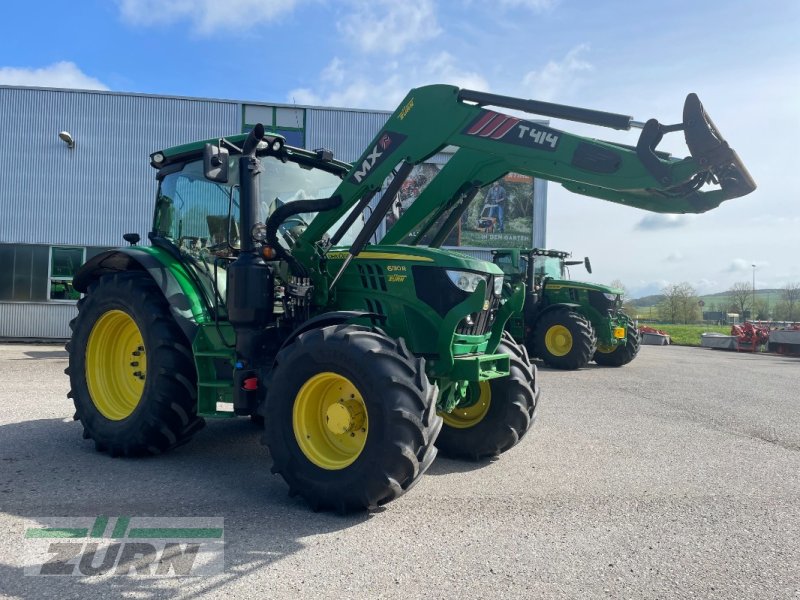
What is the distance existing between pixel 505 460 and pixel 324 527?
6.97ft

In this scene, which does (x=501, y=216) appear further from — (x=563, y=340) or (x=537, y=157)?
(x=537, y=157)

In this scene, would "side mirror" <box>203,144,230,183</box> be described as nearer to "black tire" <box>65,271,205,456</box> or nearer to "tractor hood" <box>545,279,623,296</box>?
"black tire" <box>65,271,205,456</box>

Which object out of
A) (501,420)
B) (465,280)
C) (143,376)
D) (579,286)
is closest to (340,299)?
(465,280)

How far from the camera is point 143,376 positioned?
18.2 ft

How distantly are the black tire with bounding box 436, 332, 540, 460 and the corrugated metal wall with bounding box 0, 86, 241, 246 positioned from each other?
15.2 m

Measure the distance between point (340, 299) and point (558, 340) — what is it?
9321 mm

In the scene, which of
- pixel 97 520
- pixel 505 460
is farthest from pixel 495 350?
pixel 97 520

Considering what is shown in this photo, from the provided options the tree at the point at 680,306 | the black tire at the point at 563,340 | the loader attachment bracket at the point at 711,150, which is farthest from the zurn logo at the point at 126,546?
the tree at the point at 680,306

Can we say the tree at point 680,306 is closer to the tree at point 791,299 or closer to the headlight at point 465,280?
the tree at point 791,299

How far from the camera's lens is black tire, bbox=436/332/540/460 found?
509 cm

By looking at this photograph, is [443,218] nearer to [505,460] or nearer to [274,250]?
[274,250]

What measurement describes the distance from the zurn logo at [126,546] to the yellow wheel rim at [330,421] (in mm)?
708

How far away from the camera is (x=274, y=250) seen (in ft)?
15.6

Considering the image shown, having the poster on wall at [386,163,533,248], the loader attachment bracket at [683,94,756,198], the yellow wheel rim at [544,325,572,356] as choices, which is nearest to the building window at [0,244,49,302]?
the poster on wall at [386,163,533,248]
